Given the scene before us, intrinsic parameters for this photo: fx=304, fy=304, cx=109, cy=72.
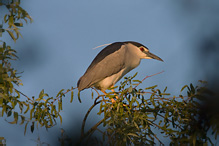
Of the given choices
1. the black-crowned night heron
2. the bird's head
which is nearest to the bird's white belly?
the black-crowned night heron

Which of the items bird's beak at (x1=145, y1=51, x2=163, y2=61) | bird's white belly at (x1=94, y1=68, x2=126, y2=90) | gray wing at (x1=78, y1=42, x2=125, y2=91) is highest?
bird's beak at (x1=145, y1=51, x2=163, y2=61)

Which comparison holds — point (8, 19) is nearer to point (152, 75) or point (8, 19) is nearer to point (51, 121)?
point (51, 121)

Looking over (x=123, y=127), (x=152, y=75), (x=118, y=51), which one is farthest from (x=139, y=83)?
(x=118, y=51)

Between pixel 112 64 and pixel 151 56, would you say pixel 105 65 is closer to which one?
pixel 112 64

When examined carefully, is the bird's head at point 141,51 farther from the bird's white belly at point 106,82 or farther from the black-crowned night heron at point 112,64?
the bird's white belly at point 106,82

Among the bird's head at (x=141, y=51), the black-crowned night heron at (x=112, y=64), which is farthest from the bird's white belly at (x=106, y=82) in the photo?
the bird's head at (x=141, y=51)

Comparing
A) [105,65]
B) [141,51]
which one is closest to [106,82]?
[105,65]

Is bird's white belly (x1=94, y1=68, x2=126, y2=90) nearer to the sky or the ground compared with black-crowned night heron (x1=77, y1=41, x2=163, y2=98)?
nearer to the ground

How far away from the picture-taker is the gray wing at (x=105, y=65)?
312 centimetres

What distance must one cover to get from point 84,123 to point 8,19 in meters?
0.94

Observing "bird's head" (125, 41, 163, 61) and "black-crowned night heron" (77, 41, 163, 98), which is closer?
"black-crowned night heron" (77, 41, 163, 98)

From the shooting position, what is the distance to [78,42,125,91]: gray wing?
10.2 feet

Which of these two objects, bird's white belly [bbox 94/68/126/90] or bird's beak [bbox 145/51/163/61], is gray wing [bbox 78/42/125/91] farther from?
bird's beak [bbox 145/51/163/61]

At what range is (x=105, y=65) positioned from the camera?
3.33 meters
